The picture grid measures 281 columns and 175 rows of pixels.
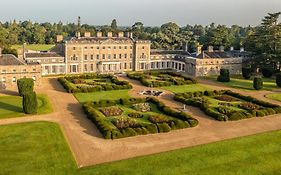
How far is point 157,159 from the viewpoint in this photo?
2550 centimetres

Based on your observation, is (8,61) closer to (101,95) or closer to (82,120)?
(101,95)

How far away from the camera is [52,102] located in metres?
44.0

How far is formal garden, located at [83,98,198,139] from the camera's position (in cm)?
3155

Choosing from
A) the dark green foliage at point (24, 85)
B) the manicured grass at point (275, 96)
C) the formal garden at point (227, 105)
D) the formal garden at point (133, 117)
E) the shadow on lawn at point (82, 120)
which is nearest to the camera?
the formal garden at point (133, 117)

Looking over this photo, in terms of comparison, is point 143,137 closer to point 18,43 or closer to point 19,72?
point 19,72

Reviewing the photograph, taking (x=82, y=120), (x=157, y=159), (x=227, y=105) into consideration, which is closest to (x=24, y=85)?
(x=82, y=120)

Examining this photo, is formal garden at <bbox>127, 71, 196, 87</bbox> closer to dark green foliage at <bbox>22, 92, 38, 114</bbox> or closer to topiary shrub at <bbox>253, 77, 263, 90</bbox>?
topiary shrub at <bbox>253, 77, 263, 90</bbox>

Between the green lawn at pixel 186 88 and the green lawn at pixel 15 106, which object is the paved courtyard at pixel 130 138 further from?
the green lawn at pixel 186 88

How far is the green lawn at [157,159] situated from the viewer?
23.4 metres

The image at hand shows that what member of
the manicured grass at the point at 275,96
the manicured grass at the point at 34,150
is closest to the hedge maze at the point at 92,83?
the manicured grass at the point at 34,150

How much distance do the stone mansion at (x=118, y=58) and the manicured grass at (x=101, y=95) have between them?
71.6 ft

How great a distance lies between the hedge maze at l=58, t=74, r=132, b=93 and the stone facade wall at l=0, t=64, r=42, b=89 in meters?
4.70

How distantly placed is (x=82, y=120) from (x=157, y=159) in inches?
525

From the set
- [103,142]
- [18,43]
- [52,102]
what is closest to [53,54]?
[52,102]
